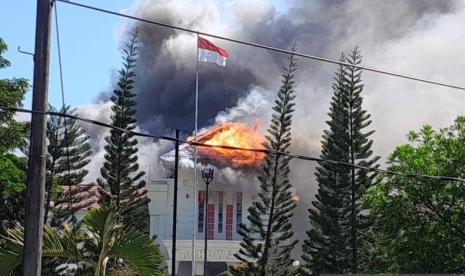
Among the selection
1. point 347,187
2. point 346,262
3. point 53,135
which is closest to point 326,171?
point 347,187

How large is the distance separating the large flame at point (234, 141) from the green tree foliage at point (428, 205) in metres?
20.0

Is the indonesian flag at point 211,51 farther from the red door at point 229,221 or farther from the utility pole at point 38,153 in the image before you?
the red door at point 229,221

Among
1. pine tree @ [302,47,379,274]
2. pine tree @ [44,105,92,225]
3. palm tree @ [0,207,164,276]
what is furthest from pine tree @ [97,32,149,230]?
palm tree @ [0,207,164,276]

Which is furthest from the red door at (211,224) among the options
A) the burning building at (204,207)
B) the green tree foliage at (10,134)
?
the green tree foliage at (10,134)

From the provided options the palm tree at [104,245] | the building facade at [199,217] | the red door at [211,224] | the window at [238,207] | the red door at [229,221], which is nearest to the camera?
the palm tree at [104,245]

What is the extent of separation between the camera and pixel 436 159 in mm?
23219

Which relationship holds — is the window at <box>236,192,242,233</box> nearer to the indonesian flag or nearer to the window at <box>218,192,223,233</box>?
the window at <box>218,192,223,233</box>

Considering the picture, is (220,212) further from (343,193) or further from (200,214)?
(343,193)

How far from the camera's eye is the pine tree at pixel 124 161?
113 feet

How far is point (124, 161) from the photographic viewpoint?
34.6m

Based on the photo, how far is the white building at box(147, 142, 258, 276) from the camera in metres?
38.3

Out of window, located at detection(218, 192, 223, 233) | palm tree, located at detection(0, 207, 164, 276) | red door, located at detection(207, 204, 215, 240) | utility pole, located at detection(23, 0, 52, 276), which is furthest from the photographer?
window, located at detection(218, 192, 223, 233)

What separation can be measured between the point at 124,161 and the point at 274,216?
7.45 m

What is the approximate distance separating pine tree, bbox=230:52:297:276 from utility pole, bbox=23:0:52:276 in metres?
25.4
